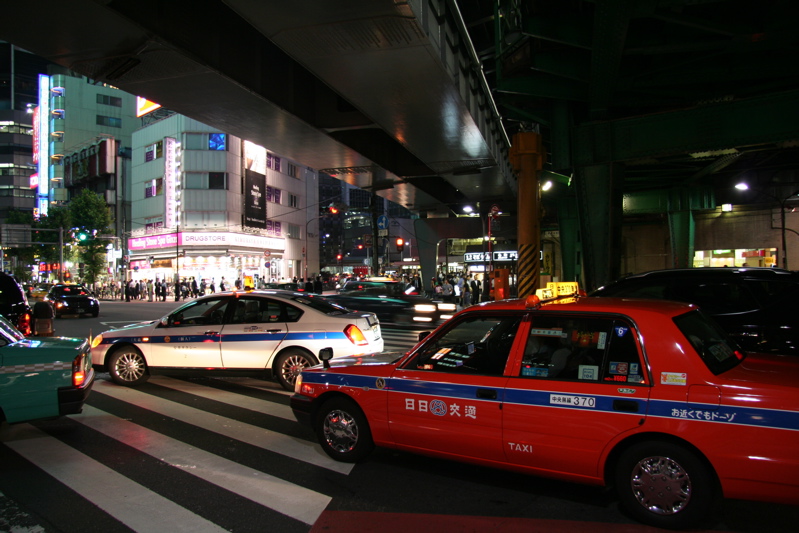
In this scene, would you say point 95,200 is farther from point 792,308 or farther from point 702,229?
point 792,308

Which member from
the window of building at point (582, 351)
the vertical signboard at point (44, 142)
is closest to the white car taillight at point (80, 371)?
the window of building at point (582, 351)

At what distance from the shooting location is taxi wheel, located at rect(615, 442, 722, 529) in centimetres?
333

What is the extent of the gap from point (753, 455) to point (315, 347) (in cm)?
564

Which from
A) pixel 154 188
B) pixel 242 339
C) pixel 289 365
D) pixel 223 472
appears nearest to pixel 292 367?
pixel 289 365

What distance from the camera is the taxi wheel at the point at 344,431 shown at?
185 inches

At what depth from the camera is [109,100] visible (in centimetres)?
7312

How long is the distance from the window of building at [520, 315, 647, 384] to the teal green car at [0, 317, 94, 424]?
4681mm

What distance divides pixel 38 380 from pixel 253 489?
8.88 feet

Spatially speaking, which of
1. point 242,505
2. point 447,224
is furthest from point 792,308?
point 447,224

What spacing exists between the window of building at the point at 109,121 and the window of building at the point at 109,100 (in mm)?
2087

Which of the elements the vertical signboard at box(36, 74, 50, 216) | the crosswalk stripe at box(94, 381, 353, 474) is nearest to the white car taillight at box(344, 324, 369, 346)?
the crosswalk stripe at box(94, 381, 353, 474)

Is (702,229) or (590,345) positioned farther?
(702,229)

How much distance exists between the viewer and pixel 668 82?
1328cm

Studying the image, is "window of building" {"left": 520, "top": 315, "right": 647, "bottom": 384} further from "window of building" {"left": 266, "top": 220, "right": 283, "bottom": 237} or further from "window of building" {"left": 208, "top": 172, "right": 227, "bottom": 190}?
"window of building" {"left": 266, "top": 220, "right": 283, "bottom": 237}
